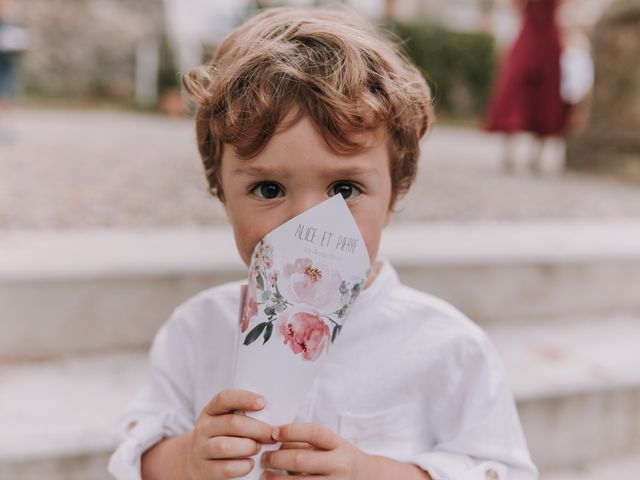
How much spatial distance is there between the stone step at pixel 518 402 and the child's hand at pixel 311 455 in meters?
0.67

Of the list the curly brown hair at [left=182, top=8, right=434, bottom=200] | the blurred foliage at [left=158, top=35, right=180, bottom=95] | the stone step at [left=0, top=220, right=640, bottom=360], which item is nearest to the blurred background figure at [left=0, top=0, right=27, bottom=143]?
the blurred foliage at [left=158, top=35, right=180, bottom=95]

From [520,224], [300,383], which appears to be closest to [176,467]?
[300,383]

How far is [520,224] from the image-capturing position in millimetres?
2451

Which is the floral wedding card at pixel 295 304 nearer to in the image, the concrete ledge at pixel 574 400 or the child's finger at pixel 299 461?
the child's finger at pixel 299 461

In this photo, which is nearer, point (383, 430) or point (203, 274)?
point (383, 430)

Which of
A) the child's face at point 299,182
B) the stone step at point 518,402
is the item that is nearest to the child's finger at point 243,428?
the child's face at point 299,182

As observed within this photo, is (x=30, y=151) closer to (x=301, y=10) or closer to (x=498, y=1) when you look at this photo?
(x=301, y=10)

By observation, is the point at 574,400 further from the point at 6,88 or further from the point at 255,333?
the point at 6,88

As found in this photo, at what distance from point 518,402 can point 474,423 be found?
2.24ft

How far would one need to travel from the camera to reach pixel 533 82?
15.4 ft

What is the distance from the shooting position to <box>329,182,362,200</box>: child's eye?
79 cm

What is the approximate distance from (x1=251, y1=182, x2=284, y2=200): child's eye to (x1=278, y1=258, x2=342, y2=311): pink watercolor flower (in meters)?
0.10

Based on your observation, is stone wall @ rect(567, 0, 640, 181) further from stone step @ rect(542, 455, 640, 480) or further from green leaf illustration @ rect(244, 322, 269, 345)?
green leaf illustration @ rect(244, 322, 269, 345)

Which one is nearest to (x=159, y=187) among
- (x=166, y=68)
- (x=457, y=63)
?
(x=166, y=68)
